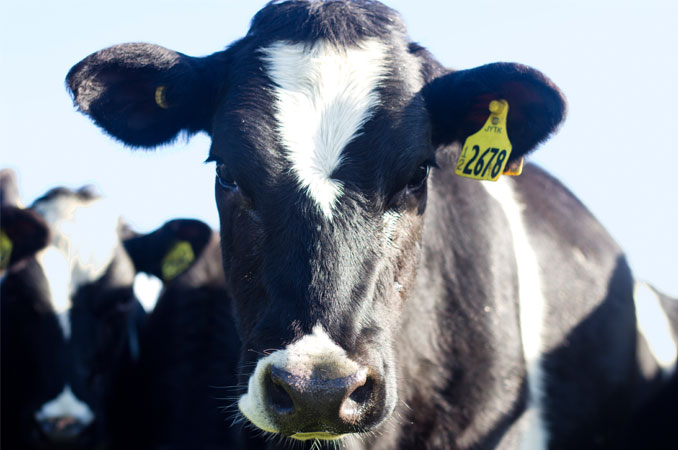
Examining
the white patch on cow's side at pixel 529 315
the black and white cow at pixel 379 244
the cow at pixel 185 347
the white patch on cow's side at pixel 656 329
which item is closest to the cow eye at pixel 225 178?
the black and white cow at pixel 379 244

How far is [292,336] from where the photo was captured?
2.75m

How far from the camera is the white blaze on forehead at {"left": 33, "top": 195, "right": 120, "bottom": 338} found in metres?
Answer: 5.79

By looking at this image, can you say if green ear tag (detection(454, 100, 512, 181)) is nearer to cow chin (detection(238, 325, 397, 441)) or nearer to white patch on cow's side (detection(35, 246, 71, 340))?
cow chin (detection(238, 325, 397, 441))

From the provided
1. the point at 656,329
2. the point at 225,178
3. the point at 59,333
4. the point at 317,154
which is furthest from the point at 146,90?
the point at 656,329

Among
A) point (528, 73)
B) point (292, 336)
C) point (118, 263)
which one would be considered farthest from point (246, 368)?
point (118, 263)

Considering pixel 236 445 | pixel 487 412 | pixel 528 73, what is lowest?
pixel 236 445

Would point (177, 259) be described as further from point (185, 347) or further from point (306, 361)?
point (306, 361)

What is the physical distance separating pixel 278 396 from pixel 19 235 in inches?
154

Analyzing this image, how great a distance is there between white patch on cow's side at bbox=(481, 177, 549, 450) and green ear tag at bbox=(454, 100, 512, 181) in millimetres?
886

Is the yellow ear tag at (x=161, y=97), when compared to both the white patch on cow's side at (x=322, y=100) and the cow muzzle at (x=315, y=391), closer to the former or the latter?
the white patch on cow's side at (x=322, y=100)

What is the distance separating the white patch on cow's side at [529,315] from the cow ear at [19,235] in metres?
3.36

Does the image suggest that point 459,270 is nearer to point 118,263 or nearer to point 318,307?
point 318,307

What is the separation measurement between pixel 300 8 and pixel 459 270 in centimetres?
159

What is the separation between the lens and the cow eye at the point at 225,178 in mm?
3482
